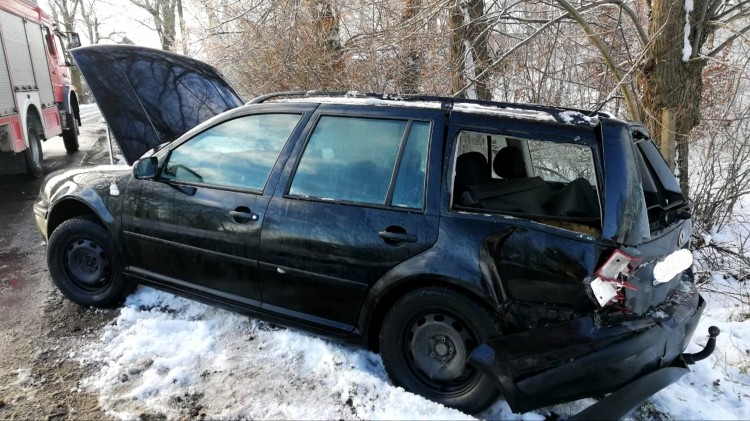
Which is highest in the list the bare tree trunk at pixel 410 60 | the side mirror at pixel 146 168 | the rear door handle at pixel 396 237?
the bare tree trunk at pixel 410 60

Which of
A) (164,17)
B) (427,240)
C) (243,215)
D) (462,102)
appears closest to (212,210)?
(243,215)

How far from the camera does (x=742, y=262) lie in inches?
207

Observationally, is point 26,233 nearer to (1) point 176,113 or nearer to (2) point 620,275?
(1) point 176,113

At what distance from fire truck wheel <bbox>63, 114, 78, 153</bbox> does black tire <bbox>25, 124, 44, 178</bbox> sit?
2.40 meters

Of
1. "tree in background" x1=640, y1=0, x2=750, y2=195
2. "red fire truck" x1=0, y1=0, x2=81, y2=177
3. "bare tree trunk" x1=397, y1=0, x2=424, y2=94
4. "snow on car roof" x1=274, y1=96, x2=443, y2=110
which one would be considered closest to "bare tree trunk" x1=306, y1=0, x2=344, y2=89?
"bare tree trunk" x1=397, y1=0, x2=424, y2=94

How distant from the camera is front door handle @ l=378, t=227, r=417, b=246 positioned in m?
2.67

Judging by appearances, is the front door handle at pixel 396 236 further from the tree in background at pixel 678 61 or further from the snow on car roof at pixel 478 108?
the tree in background at pixel 678 61

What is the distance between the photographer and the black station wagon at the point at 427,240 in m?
2.34

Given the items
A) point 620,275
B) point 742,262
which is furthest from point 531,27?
point 620,275

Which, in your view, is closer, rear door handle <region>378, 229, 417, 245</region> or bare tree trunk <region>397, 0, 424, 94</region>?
rear door handle <region>378, 229, 417, 245</region>

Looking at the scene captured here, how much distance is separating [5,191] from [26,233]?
2787mm

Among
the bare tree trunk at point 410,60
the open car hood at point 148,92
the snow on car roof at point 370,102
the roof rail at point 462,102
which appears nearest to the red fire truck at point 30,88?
the open car hood at point 148,92

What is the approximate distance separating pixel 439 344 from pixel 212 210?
1.71 metres

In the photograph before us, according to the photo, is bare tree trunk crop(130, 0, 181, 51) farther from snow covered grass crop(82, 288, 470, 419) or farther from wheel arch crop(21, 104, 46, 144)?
snow covered grass crop(82, 288, 470, 419)
